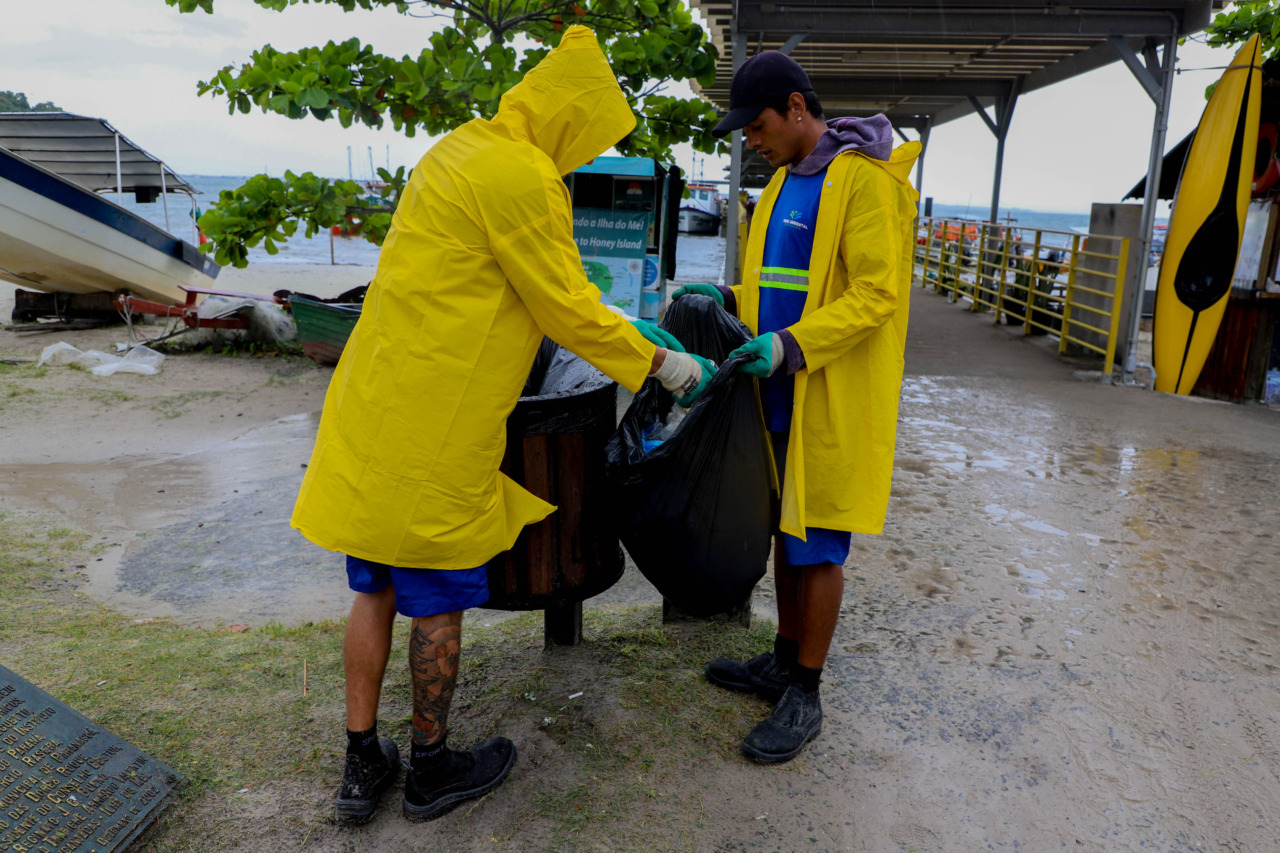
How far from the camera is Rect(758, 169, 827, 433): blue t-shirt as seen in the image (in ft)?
7.83

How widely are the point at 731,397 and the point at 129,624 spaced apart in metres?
2.48

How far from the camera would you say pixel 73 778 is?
6.44 ft

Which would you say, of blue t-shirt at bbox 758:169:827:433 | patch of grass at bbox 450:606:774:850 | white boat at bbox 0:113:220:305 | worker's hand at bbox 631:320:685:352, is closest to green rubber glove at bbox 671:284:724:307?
blue t-shirt at bbox 758:169:827:433

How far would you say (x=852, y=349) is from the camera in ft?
7.65

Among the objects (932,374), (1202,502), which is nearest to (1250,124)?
(932,374)

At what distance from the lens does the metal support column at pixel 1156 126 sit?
765 cm

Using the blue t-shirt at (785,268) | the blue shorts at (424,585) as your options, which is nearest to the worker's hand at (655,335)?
the blue t-shirt at (785,268)

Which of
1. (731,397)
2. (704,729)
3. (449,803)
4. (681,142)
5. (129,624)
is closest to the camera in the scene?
(449,803)

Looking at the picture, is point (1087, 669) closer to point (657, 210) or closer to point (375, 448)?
point (375, 448)

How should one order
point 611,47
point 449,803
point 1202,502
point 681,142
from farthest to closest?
1. point 681,142
2. point 611,47
3. point 1202,502
4. point 449,803

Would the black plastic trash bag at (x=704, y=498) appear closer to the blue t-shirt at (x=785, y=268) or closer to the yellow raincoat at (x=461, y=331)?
the blue t-shirt at (x=785, y=268)

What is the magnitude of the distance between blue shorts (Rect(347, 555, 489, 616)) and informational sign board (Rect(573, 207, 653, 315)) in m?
6.65

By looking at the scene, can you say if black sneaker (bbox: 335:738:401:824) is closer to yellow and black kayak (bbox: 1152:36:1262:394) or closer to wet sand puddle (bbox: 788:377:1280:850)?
wet sand puddle (bbox: 788:377:1280:850)

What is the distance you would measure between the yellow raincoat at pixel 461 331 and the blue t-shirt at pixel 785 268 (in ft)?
2.04
